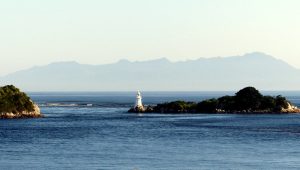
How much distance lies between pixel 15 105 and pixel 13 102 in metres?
2.27

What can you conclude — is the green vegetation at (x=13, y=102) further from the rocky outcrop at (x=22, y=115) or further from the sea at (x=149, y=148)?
the sea at (x=149, y=148)

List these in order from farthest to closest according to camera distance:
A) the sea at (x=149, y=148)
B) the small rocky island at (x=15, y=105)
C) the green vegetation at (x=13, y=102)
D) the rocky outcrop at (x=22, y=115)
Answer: the rocky outcrop at (x=22, y=115), the small rocky island at (x=15, y=105), the green vegetation at (x=13, y=102), the sea at (x=149, y=148)

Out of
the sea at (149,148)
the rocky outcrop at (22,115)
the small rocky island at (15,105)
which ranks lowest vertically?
the sea at (149,148)

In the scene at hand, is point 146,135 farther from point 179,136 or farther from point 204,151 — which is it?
point 204,151

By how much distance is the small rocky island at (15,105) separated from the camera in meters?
169

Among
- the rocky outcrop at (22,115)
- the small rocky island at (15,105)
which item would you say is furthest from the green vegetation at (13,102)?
the rocky outcrop at (22,115)

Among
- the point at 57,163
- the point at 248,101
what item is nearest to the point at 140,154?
the point at 57,163

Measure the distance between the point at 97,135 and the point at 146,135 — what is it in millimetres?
7735

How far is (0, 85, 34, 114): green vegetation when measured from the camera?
169 meters

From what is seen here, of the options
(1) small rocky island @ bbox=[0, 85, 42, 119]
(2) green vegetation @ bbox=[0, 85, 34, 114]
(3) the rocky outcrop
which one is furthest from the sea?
(3) the rocky outcrop

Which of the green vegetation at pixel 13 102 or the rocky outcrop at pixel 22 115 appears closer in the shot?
the green vegetation at pixel 13 102

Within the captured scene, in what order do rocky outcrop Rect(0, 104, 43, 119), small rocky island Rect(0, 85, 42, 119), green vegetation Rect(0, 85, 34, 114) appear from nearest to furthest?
green vegetation Rect(0, 85, 34, 114)
small rocky island Rect(0, 85, 42, 119)
rocky outcrop Rect(0, 104, 43, 119)

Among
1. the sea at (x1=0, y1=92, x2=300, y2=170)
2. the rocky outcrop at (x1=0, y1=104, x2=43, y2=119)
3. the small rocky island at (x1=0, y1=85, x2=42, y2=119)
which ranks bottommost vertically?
the sea at (x1=0, y1=92, x2=300, y2=170)

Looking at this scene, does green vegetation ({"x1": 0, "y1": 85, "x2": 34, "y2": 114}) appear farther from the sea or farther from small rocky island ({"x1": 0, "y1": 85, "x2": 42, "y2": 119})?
the sea
